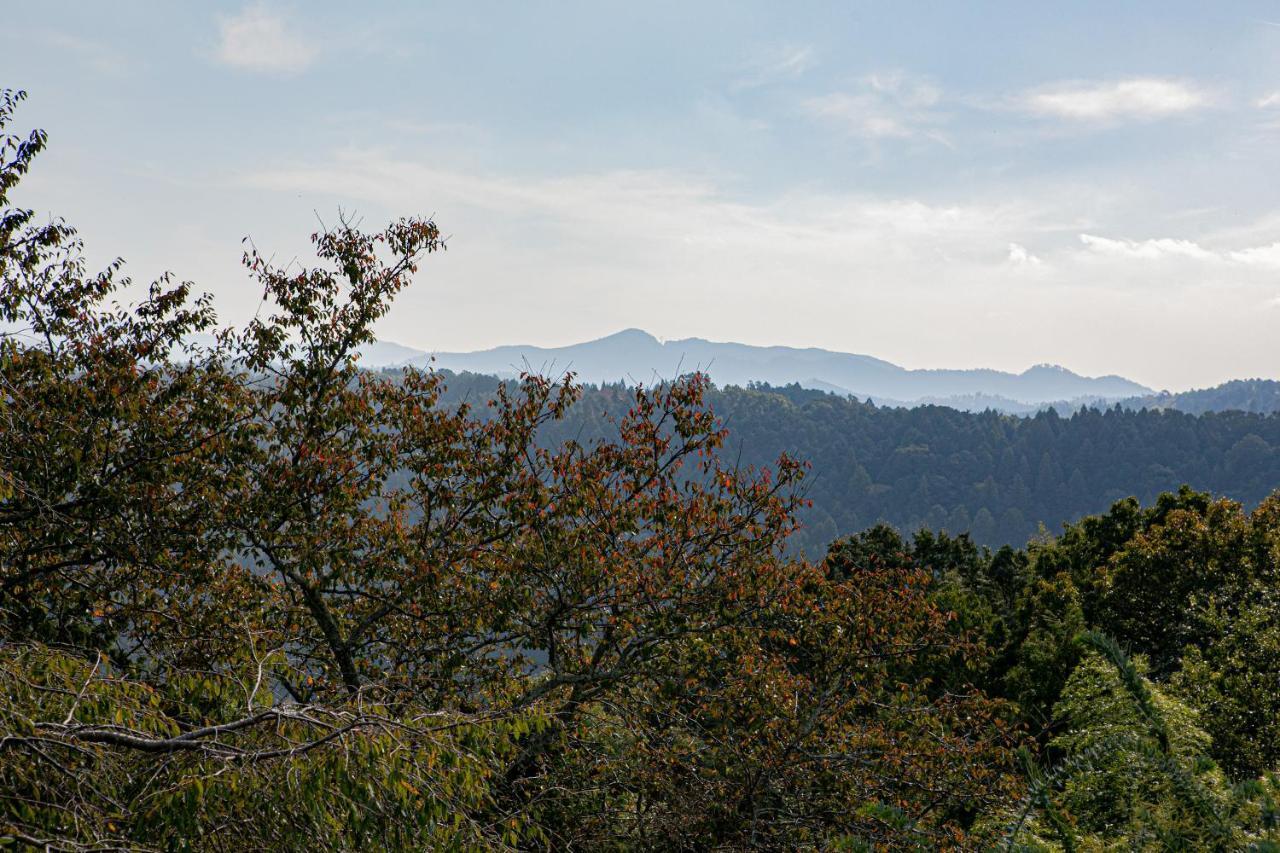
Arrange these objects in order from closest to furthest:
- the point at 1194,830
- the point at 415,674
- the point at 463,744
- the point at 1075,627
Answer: the point at 1194,830 < the point at 463,744 < the point at 415,674 < the point at 1075,627

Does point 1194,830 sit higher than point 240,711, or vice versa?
point 1194,830

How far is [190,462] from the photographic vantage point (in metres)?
9.86

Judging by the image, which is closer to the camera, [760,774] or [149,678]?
[149,678]

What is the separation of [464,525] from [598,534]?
224cm

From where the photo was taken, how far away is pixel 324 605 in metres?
10.8

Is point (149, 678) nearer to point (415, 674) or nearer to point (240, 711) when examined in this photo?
point (240, 711)

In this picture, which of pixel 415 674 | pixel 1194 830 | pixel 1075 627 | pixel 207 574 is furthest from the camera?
pixel 1075 627

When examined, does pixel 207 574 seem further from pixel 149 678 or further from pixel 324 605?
pixel 149 678

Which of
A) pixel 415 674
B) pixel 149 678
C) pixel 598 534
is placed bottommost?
pixel 415 674

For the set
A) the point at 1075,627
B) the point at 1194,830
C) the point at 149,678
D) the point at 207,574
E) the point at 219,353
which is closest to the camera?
the point at 1194,830

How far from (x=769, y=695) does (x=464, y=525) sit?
465cm

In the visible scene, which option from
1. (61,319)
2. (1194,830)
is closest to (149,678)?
(61,319)

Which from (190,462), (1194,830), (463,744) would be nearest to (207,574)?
(190,462)

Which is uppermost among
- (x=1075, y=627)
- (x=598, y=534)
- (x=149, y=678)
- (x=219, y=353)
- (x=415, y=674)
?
(x=219, y=353)
